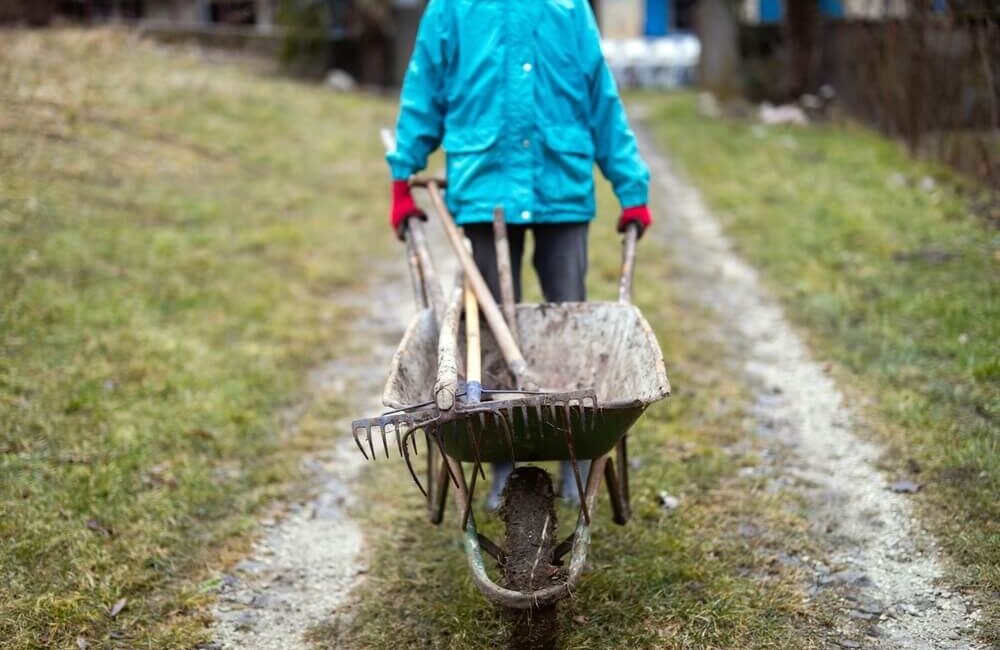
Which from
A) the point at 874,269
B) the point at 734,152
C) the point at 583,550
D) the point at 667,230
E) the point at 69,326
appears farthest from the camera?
the point at 734,152

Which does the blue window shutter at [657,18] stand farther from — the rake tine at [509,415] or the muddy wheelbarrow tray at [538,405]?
the rake tine at [509,415]

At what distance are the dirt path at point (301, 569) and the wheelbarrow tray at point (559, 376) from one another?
850 millimetres

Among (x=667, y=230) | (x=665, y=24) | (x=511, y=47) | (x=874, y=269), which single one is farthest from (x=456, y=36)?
(x=665, y=24)

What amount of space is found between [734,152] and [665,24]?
43.8 ft

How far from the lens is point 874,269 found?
21.0 feet

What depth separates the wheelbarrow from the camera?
2.53 m

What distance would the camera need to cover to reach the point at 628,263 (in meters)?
3.44

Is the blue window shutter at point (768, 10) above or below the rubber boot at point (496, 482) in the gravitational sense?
above

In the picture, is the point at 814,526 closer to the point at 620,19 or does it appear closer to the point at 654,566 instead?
the point at 654,566

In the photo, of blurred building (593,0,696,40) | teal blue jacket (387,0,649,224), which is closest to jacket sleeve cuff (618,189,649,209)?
teal blue jacket (387,0,649,224)

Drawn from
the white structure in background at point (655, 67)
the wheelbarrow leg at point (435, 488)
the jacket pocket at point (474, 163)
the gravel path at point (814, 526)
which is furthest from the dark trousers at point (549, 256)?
the white structure in background at point (655, 67)

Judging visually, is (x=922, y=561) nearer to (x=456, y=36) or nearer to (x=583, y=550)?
(x=583, y=550)

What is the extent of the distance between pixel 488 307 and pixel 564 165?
636 mm

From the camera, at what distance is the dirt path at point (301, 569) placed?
3156 mm
